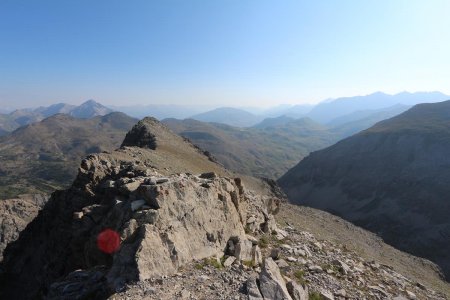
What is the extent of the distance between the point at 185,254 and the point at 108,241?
4754mm

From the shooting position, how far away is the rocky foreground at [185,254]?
18514mm

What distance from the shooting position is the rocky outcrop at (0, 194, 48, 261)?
103500 mm

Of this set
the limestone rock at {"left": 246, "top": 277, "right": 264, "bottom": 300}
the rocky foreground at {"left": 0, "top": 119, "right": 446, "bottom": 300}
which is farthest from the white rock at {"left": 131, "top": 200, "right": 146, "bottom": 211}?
the limestone rock at {"left": 246, "top": 277, "right": 264, "bottom": 300}

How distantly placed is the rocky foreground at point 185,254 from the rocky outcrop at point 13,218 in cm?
7346

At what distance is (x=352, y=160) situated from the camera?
197125 mm

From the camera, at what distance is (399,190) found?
149375 mm

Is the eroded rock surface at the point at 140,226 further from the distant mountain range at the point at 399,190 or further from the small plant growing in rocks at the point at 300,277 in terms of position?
the distant mountain range at the point at 399,190

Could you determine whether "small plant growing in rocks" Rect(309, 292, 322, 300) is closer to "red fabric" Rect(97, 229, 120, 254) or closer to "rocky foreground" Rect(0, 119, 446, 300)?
"rocky foreground" Rect(0, 119, 446, 300)

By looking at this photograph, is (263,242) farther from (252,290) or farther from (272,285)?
(252,290)

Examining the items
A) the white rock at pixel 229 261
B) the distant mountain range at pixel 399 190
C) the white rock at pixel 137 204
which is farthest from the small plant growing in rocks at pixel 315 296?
the distant mountain range at pixel 399 190

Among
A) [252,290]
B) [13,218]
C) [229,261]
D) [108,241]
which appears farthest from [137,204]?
[13,218]

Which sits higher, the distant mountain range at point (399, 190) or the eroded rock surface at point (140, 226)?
the eroded rock surface at point (140, 226)

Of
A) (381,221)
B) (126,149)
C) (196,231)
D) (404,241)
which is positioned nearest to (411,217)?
(381,221)

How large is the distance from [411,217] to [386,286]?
113 metres
